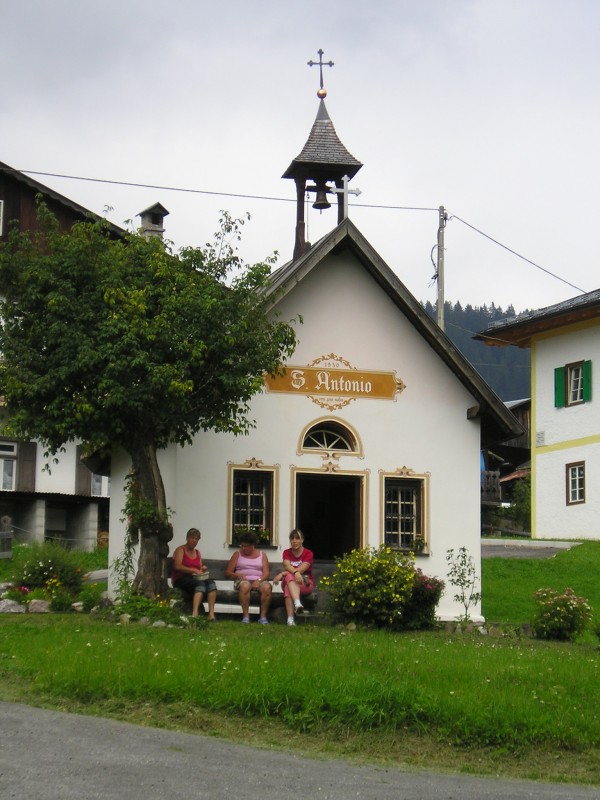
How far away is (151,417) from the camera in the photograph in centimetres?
1902

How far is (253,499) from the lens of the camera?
2198 centimetres

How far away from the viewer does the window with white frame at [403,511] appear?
2256cm

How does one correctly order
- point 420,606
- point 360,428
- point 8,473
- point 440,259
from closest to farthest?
point 420,606, point 360,428, point 440,259, point 8,473

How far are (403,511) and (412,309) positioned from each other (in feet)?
10.8

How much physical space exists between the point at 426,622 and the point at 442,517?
3.46 meters

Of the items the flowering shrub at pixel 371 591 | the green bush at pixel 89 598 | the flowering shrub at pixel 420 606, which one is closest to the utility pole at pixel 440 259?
the flowering shrub at pixel 420 606

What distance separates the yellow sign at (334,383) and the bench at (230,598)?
3085 mm

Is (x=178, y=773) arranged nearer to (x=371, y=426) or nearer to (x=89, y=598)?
(x=89, y=598)

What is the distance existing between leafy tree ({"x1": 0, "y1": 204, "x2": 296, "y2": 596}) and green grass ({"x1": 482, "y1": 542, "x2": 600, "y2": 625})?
7034 millimetres

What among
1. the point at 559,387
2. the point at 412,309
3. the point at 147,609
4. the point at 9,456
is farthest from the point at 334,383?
the point at 559,387

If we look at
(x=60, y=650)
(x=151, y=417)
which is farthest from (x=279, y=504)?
(x=60, y=650)

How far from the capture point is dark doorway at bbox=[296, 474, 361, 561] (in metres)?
23.1

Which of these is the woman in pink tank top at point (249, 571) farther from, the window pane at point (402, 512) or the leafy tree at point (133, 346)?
the window pane at point (402, 512)

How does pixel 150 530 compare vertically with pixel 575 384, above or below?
below
